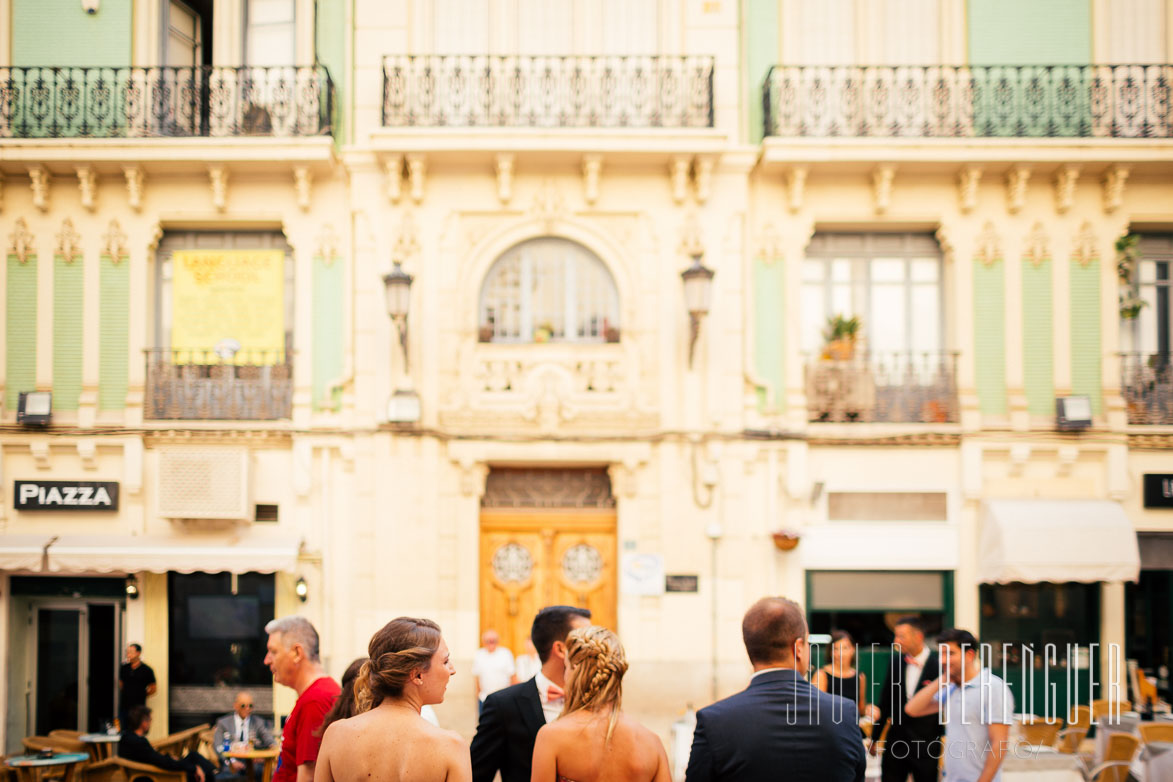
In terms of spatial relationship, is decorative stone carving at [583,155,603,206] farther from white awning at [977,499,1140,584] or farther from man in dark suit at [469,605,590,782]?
man in dark suit at [469,605,590,782]

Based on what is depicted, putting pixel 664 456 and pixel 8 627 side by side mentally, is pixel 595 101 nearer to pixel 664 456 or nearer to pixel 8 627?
pixel 664 456

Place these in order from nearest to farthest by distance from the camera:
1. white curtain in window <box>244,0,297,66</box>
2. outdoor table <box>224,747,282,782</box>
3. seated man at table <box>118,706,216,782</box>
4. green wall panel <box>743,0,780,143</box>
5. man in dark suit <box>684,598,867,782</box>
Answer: man in dark suit <box>684,598,867,782</box>
seated man at table <box>118,706,216,782</box>
outdoor table <box>224,747,282,782</box>
green wall panel <box>743,0,780,143</box>
white curtain in window <box>244,0,297,66</box>

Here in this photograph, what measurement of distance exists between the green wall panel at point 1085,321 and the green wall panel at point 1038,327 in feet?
0.93

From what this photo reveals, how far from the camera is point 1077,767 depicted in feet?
27.0

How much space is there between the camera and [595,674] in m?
3.64

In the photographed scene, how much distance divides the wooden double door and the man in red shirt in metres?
6.62

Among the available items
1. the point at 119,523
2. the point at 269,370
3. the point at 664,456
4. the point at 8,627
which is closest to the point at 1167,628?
the point at 664,456

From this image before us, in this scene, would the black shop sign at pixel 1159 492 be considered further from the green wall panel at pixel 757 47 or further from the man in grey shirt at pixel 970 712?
the man in grey shirt at pixel 970 712

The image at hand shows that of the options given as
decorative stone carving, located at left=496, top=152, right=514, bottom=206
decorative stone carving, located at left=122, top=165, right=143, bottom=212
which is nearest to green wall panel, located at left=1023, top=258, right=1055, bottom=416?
decorative stone carving, located at left=496, top=152, right=514, bottom=206

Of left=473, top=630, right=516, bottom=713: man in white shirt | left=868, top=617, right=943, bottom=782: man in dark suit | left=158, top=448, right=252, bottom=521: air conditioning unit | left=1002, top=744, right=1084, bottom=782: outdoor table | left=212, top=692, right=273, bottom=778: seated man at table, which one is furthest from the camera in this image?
left=158, top=448, right=252, bottom=521: air conditioning unit

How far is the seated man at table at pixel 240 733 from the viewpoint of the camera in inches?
383

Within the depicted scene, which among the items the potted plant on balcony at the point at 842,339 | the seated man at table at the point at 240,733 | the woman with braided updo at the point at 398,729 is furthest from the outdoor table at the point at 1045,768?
the seated man at table at the point at 240,733

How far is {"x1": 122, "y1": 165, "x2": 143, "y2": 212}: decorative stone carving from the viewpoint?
11.5 meters

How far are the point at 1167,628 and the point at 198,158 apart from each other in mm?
13057
